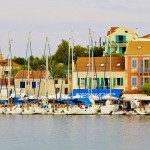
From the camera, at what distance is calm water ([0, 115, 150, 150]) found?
64.7 meters

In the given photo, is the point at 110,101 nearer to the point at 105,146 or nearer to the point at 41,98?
the point at 41,98

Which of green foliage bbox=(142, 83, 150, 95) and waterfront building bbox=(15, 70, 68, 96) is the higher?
waterfront building bbox=(15, 70, 68, 96)

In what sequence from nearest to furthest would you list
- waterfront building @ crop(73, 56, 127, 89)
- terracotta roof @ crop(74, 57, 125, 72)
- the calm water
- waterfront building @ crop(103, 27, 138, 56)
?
the calm water
waterfront building @ crop(73, 56, 127, 89)
terracotta roof @ crop(74, 57, 125, 72)
waterfront building @ crop(103, 27, 138, 56)

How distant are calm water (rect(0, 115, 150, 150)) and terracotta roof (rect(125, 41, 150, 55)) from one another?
42.8ft

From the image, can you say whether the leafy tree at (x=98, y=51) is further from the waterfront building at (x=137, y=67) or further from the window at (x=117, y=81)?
the waterfront building at (x=137, y=67)

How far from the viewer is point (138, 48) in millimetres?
102812

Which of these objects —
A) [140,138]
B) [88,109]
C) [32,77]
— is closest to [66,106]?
[88,109]

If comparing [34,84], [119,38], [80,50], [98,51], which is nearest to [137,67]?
[34,84]

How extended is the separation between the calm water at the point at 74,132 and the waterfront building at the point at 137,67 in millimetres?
11830

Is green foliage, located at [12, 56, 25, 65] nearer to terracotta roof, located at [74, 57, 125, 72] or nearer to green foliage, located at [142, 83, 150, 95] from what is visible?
terracotta roof, located at [74, 57, 125, 72]

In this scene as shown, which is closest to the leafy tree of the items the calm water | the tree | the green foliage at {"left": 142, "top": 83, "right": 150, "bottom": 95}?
the tree

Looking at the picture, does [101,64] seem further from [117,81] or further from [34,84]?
[34,84]

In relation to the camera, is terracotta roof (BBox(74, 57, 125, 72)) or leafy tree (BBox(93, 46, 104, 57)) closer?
terracotta roof (BBox(74, 57, 125, 72))

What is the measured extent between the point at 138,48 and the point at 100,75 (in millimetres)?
5652
